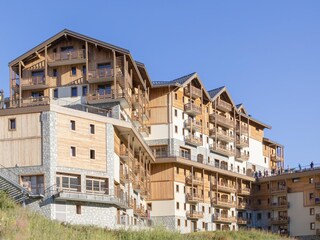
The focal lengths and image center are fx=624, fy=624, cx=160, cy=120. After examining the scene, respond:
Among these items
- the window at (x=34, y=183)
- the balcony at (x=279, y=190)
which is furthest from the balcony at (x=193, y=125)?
the window at (x=34, y=183)

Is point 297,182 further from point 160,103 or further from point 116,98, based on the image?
point 116,98

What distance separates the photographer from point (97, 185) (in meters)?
54.7

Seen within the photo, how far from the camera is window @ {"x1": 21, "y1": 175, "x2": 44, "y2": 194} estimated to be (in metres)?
51.4

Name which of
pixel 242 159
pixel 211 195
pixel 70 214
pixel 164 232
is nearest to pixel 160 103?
pixel 211 195

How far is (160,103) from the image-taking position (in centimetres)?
7800

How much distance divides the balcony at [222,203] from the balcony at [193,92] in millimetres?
13951

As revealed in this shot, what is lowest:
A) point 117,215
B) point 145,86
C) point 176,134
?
point 117,215

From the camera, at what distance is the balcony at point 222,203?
82.8 meters

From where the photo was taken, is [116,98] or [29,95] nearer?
[116,98]

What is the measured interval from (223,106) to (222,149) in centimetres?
649

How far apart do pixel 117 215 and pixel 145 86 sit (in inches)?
838

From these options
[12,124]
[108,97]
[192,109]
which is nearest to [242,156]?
[192,109]

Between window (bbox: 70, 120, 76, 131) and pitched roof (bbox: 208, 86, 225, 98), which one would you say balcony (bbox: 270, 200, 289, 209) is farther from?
window (bbox: 70, 120, 76, 131)

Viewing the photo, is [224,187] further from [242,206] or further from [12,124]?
[12,124]
